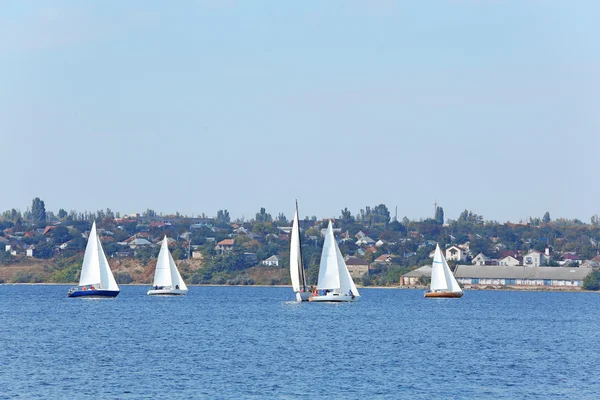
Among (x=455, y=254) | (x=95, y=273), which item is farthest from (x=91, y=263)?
(x=455, y=254)

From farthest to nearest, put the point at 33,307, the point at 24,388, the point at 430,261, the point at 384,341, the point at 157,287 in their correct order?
the point at 430,261 < the point at 157,287 < the point at 33,307 < the point at 384,341 < the point at 24,388

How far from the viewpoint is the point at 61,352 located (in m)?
55.8

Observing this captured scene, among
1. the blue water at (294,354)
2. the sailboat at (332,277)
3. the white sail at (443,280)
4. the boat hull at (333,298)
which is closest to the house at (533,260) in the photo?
the white sail at (443,280)

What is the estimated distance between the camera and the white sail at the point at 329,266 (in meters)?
95.3

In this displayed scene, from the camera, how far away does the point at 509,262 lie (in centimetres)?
19675

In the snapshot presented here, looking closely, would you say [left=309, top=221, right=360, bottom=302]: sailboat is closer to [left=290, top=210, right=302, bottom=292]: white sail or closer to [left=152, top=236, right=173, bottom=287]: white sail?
[left=290, top=210, right=302, bottom=292]: white sail

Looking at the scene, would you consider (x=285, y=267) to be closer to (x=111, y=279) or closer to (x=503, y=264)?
(x=503, y=264)

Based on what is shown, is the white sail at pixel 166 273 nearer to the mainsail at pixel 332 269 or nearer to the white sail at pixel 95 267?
the white sail at pixel 95 267

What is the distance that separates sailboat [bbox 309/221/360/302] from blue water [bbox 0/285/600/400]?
3974 mm

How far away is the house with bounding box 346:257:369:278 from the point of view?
190m

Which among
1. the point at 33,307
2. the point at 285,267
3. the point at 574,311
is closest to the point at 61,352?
the point at 33,307

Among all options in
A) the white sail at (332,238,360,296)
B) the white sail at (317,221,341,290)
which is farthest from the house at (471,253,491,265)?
the white sail at (317,221,341,290)

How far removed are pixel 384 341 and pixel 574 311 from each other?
47.4m

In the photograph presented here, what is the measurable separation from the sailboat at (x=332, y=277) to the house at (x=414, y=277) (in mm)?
78271
